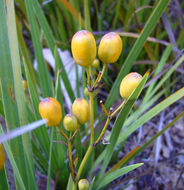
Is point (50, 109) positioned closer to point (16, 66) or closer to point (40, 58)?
point (16, 66)

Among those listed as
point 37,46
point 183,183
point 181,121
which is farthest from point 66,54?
point 183,183

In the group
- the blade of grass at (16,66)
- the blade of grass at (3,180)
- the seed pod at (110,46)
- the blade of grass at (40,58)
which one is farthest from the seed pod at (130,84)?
the blade of grass at (40,58)

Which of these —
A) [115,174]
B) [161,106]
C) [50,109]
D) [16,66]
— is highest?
[16,66]

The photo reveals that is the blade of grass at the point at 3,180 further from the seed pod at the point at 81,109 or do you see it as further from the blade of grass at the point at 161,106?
the blade of grass at the point at 161,106

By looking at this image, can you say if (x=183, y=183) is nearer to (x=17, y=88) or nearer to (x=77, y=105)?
(x=77, y=105)

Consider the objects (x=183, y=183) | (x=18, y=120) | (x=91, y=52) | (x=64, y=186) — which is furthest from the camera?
(x=183, y=183)

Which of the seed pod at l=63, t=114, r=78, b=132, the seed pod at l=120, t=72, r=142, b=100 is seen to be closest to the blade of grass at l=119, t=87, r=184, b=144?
the seed pod at l=120, t=72, r=142, b=100

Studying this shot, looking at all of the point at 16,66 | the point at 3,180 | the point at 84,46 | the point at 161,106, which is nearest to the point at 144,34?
the point at 161,106

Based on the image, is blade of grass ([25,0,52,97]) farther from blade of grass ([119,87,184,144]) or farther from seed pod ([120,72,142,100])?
seed pod ([120,72,142,100])
